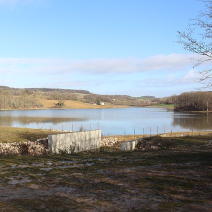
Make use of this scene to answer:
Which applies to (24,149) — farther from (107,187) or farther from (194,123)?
(194,123)

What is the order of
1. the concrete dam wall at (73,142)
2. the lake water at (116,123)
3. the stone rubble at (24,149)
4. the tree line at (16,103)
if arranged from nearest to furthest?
the stone rubble at (24,149)
the concrete dam wall at (73,142)
the lake water at (116,123)
the tree line at (16,103)

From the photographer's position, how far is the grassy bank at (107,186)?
14.6 ft

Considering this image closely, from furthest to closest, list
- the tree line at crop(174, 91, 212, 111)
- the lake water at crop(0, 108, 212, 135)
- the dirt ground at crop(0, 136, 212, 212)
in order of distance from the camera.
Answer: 1. the tree line at crop(174, 91, 212, 111)
2. the lake water at crop(0, 108, 212, 135)
3. the dirt ground at crop(0, 136, 212, 212)

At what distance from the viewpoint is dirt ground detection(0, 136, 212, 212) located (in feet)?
14.6

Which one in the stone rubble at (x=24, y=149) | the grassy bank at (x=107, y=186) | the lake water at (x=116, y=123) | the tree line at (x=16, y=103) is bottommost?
the lake water at (x=116, y=123)

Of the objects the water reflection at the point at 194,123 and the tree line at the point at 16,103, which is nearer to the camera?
the water reflection at the point at 194,123

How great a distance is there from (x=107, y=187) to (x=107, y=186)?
0.22 feet

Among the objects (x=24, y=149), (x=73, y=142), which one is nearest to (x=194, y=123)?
(x=73, y=142)

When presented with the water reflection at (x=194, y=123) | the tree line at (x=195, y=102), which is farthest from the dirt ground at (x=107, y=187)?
the tree line at (x=195, y=102)

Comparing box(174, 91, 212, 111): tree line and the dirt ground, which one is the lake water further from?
box(174, 91, 212, 111): tree line

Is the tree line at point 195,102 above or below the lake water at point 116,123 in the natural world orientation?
above

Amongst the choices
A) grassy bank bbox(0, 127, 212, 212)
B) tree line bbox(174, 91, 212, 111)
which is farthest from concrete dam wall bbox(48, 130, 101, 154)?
tree line bbox(174, 91, 212, 111)

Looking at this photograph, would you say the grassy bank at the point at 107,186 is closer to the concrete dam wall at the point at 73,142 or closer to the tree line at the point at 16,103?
the concrete dam wall at the point at 73,142

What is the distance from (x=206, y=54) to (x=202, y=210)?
656cm
